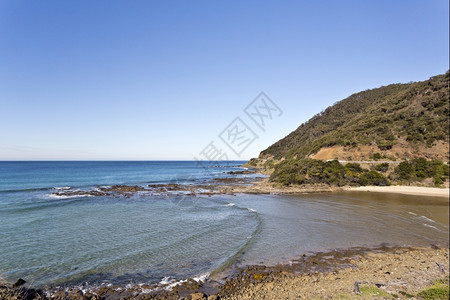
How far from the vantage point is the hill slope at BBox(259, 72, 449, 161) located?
26.1 ft

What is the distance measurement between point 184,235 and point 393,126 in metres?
18.0

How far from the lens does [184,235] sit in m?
14.5

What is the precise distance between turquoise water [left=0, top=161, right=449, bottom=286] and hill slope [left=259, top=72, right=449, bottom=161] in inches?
87.0

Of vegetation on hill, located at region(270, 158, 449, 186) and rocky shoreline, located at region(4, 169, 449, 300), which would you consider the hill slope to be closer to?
vegetation on hill, located at region(270, 158, 449, 186)

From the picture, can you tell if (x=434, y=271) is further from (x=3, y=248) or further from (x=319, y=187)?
(x=319, y=187)

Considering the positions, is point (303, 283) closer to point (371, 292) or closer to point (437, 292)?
point (371, 292)

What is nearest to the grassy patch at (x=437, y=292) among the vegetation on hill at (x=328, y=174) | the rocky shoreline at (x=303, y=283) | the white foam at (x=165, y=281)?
the rocky shoreline at (x=303, y=283)

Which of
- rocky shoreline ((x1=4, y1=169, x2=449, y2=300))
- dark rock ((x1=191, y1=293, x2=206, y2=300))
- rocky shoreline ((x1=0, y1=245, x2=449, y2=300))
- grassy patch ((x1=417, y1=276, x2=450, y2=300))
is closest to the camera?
grassy patch ((x1=417, y1=276, x2=450, y2=300))

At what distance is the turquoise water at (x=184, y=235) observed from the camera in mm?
9945

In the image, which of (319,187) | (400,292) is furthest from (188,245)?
(319,187)

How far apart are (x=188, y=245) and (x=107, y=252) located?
389 cm

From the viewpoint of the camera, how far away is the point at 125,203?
87.4ft

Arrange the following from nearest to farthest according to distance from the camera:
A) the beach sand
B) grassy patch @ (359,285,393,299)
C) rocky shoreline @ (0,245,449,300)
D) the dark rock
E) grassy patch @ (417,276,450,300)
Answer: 1. grassy patch @ (417,276,450,300)
2. grassy patch @ (359,285,393,299)
3. the beach sand
4. rocky shoreline @ (0,245,449,300)
5. the dark rock

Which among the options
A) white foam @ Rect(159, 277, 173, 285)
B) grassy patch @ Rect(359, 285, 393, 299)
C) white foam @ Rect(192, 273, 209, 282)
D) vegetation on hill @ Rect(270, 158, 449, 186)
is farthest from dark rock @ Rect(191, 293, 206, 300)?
vegetation on hill @ Rect(270, 158, 449, 186)
